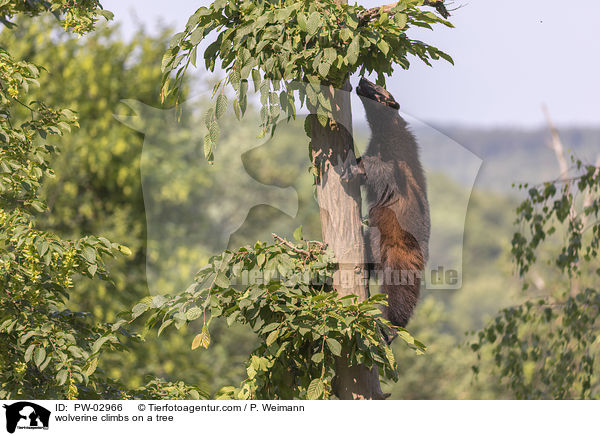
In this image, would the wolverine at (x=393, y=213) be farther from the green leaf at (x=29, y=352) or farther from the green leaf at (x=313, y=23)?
the green leaf at (x=29, y=352)

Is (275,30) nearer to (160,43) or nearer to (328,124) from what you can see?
(328,124)

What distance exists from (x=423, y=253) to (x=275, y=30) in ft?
4.36

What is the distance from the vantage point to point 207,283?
89.0 inches

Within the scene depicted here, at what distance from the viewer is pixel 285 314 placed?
2176mm

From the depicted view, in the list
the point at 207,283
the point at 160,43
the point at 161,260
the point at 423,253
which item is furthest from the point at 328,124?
the point at 160,43

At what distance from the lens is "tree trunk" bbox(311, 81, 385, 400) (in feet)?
7.35

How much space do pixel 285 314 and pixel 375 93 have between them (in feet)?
3.82

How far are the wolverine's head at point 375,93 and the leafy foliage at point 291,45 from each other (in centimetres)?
38

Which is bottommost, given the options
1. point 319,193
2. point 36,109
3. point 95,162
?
point 319,193

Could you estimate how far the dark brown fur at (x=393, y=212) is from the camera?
9.08 feet

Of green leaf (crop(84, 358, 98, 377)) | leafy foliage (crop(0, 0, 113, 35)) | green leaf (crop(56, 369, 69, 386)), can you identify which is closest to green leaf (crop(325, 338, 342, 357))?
green leaf (crop(84, 358, 98, 377))

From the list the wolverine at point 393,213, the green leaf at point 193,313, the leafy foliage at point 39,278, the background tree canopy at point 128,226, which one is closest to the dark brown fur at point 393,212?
the wolverine at point 393,213

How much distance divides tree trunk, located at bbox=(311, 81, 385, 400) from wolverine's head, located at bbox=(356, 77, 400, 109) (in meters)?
0.39

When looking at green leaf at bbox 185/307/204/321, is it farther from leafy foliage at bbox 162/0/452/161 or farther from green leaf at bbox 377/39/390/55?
green leaf at bbox 377/39/390/55
